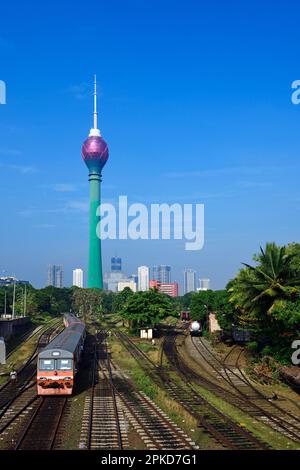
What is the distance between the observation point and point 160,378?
33.5 m

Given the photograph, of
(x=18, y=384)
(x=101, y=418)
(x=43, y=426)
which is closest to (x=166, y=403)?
(x=101, y=418)

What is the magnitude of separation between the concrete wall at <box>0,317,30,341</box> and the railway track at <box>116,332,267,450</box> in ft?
72.1

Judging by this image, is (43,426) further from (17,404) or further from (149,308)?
(149,308)

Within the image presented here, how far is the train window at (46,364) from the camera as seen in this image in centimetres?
2662

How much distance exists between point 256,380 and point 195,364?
8.42m

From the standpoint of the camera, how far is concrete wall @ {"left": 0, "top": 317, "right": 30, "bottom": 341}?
55656mm

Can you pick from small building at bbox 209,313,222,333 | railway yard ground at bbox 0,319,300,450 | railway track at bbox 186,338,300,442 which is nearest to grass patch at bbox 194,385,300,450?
railway yard ground at bbox 0,319,300,450

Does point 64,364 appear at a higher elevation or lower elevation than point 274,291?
lower

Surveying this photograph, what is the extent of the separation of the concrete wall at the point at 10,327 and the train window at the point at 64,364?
3021 centimetres

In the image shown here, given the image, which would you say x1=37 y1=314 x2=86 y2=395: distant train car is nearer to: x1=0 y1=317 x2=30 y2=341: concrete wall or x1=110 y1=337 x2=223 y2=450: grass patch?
x1=110 y1=337 x2=223 y2=450: grass patch

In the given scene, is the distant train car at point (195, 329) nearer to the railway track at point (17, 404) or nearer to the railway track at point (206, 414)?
the railway track at point (206, 414)

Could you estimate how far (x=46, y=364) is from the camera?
2672cm

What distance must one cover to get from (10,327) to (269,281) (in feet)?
131
